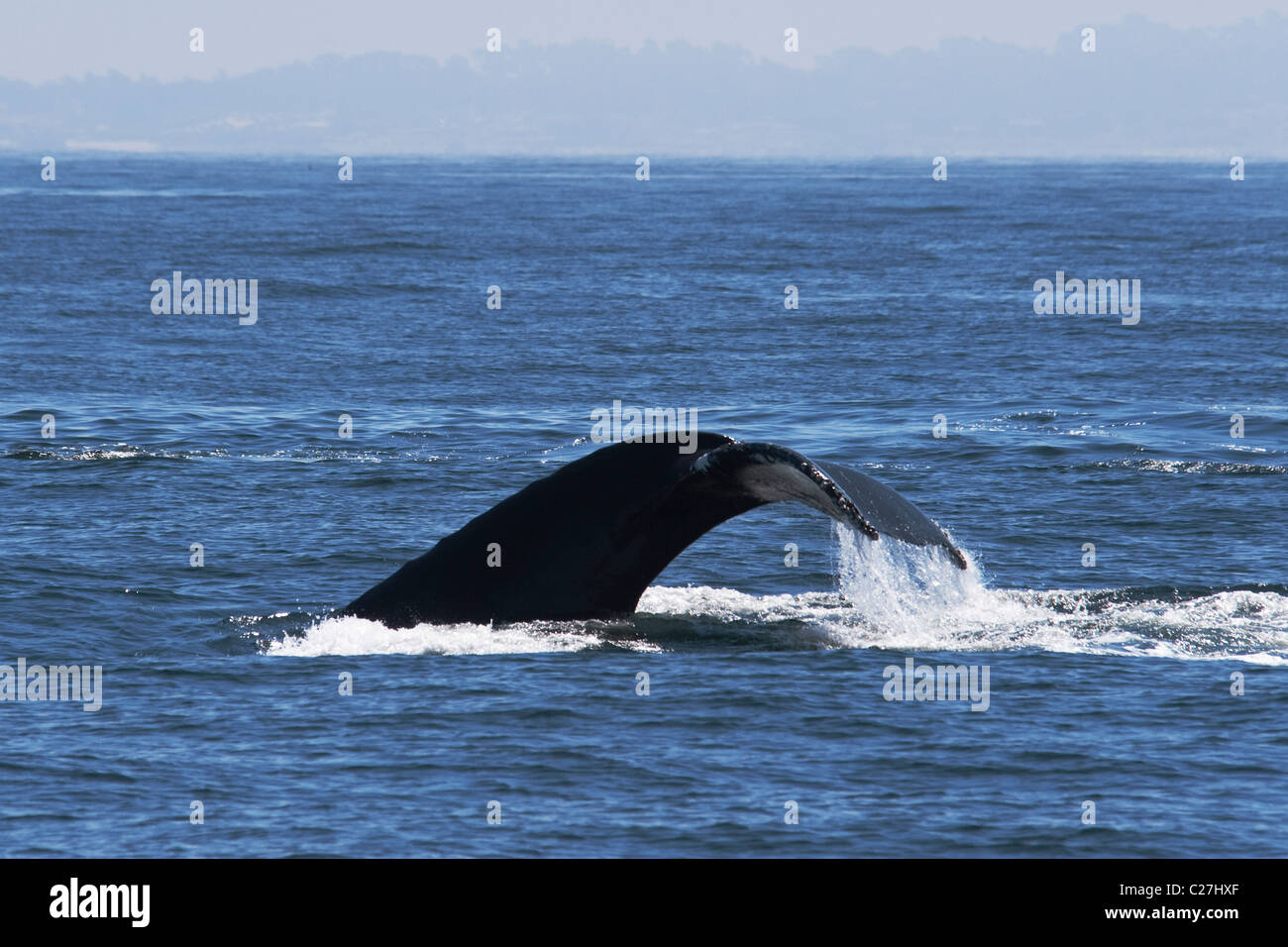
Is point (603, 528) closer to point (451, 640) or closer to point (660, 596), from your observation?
point (451, 640)

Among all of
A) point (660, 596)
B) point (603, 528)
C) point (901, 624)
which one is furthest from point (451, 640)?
point (901, 624)

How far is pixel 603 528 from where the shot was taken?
10.8 metres

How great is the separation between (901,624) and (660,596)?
6.12ft

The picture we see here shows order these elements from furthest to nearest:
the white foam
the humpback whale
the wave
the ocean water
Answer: the wave < the white foam < the humpback whale < the ocean water

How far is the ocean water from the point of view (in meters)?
8.69

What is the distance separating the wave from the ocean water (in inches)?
1.6

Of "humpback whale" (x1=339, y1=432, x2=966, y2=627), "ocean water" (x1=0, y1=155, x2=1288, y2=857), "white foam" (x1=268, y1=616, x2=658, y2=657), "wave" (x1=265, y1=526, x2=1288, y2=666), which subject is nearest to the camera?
"ocean water" (x1=0, y1=155, x2=1288, y2=857)

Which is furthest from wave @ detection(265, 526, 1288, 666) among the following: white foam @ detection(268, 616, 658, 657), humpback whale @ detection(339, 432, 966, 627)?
humpback whale @ detection(339, 432, 966, 627)

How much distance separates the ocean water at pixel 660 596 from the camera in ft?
28.5

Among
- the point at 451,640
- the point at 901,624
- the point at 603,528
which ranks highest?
the point at 603,528

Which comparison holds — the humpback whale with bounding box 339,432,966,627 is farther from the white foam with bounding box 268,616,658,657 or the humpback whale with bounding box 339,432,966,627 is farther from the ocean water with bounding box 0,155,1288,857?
the ocean water with bounding box 0,155,1288,857

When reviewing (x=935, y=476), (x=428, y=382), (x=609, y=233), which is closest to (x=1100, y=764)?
(x=935, y=476)

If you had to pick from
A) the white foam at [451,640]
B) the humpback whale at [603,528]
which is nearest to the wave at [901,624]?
the white foam at [451,640]
